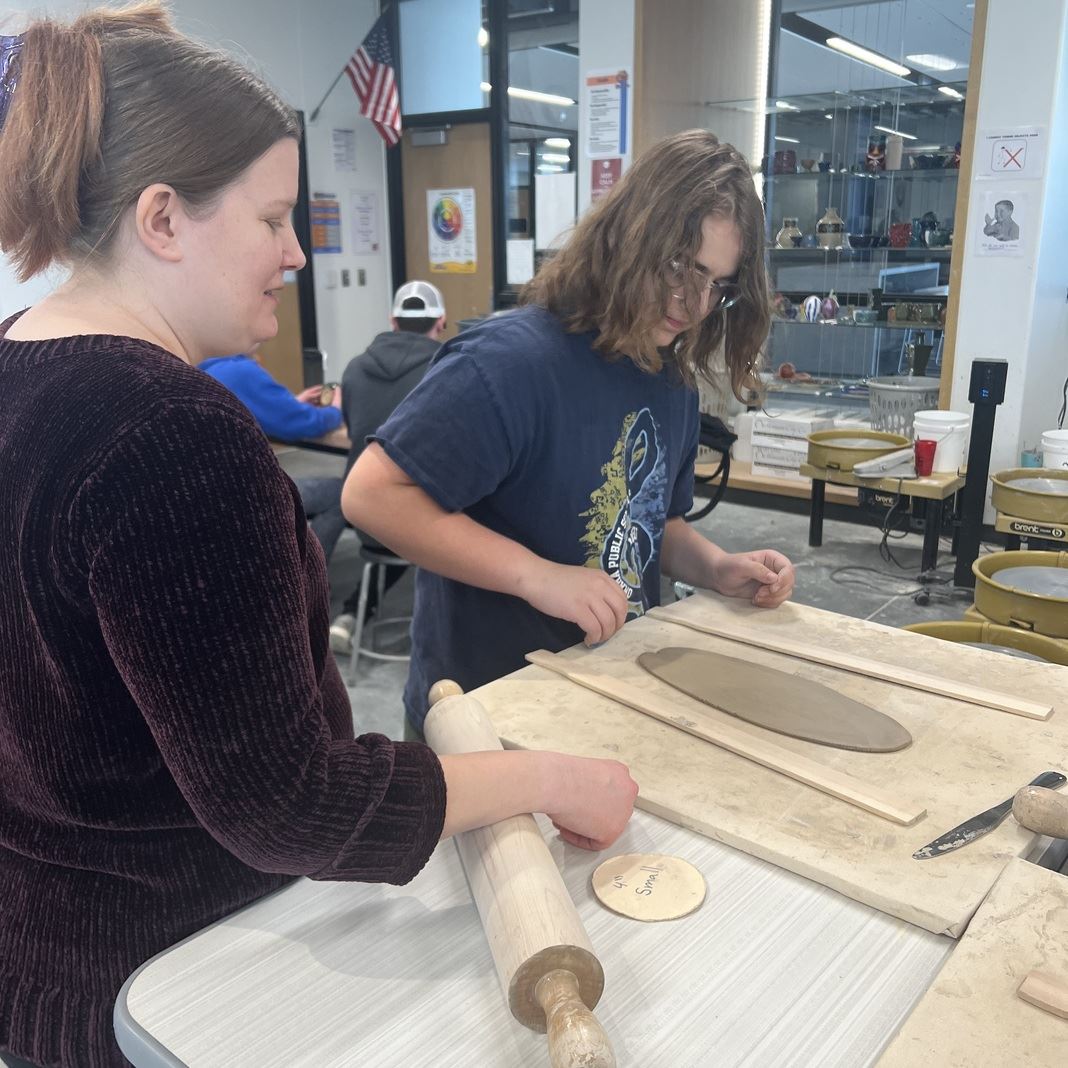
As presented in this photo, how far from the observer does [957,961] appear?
72 cm

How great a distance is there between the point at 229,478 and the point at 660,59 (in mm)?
4813

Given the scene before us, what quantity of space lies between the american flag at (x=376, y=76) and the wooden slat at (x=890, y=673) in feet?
17.9

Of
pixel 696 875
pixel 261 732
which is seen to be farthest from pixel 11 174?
pixel 696 875

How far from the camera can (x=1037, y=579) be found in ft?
7.29

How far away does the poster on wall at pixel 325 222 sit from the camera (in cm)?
643

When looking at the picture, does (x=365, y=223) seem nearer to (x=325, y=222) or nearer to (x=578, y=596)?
(x=325, y=222)

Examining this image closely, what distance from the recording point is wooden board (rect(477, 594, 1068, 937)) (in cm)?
84

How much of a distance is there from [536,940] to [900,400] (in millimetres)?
4077

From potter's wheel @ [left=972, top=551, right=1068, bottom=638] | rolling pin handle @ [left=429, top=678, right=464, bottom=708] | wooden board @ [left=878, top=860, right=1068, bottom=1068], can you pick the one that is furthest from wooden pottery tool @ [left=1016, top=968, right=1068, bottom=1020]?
potter's wheel @ [left=972, top=551, right=1068, bottom=638]

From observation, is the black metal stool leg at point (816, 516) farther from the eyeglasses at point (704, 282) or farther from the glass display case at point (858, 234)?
the eyeglasses at point (704, 282)

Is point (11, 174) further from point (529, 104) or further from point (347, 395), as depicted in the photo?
point (529, 104)

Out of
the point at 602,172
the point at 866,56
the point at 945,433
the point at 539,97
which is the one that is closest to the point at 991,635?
the point at 945,433

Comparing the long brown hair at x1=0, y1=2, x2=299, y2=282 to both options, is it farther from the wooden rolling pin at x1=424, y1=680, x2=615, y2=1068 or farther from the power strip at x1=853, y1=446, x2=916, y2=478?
the power strip at x1=853, y1=446, x2=916, y2=478

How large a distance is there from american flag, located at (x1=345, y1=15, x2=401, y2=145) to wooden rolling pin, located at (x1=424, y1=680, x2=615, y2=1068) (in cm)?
596
